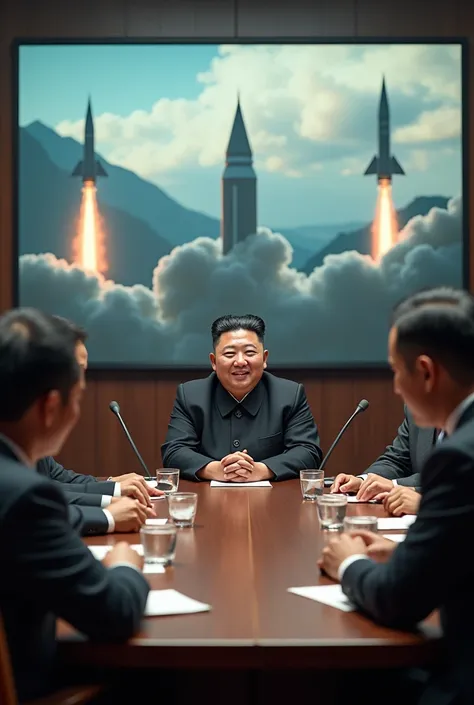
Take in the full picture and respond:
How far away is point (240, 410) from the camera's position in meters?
4.31

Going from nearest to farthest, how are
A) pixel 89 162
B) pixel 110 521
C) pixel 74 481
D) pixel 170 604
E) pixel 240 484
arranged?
pixel 170 604 < pixel 110 521 < pixel 74 481 < pixel 240 484 < pixel 89 162

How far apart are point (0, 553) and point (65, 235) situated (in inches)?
155

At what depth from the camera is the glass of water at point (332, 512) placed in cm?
262

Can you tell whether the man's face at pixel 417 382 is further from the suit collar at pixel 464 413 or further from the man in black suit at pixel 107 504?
the man in black suit at pixel 107 504

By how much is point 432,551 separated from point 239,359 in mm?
2638

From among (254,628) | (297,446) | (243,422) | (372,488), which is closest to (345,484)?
(372,488)

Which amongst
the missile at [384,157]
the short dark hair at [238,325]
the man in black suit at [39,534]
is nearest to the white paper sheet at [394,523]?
the man in black suit at [39,534]

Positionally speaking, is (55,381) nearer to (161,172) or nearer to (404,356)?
(404,356)

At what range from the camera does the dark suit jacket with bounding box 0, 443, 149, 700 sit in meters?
1.58

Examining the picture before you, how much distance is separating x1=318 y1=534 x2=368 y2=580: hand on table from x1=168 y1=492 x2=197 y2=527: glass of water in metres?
0.70

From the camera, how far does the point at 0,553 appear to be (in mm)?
1582

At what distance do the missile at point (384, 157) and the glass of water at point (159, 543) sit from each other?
142 inches

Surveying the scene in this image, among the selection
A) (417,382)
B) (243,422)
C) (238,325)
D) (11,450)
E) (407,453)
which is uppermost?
(238,325)

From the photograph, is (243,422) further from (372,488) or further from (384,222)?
(384,222)
